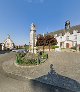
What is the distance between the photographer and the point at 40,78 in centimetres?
1859

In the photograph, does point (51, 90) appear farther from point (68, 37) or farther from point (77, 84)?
point (68, 37)

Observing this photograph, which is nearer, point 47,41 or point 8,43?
point 47,41

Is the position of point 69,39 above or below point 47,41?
above

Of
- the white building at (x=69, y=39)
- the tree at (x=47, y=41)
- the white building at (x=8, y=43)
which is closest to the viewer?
the white building at (x=69, y=39)

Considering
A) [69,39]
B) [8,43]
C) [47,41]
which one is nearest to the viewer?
[69,39]

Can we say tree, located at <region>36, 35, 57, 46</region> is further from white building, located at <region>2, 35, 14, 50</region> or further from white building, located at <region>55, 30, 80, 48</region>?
white building, located at <region>2, 35, 14, 50</region>

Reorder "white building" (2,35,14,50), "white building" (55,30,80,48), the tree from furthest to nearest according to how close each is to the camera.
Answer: "white building" (2,35,14,50) < the tree < "white building" (55,30,80,48)

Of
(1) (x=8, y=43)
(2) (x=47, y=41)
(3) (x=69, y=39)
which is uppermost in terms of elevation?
(3) (x=69, y=39)

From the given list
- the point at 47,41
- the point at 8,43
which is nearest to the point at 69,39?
the point at 47,41

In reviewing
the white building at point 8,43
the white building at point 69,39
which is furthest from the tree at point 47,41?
the white building at point 8,43

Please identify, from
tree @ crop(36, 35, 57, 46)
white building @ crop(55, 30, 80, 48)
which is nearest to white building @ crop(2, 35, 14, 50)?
tree @ crop(36, 35, 57, 46)

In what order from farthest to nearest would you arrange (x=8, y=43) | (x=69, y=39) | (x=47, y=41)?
(x=8, y=43) < (x=47, y=41) < (x=69, y=39)

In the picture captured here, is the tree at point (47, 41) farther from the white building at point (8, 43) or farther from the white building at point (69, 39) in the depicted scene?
the white building at point (8, 43)

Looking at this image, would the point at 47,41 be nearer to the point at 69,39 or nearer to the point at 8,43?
the point at 69,39
